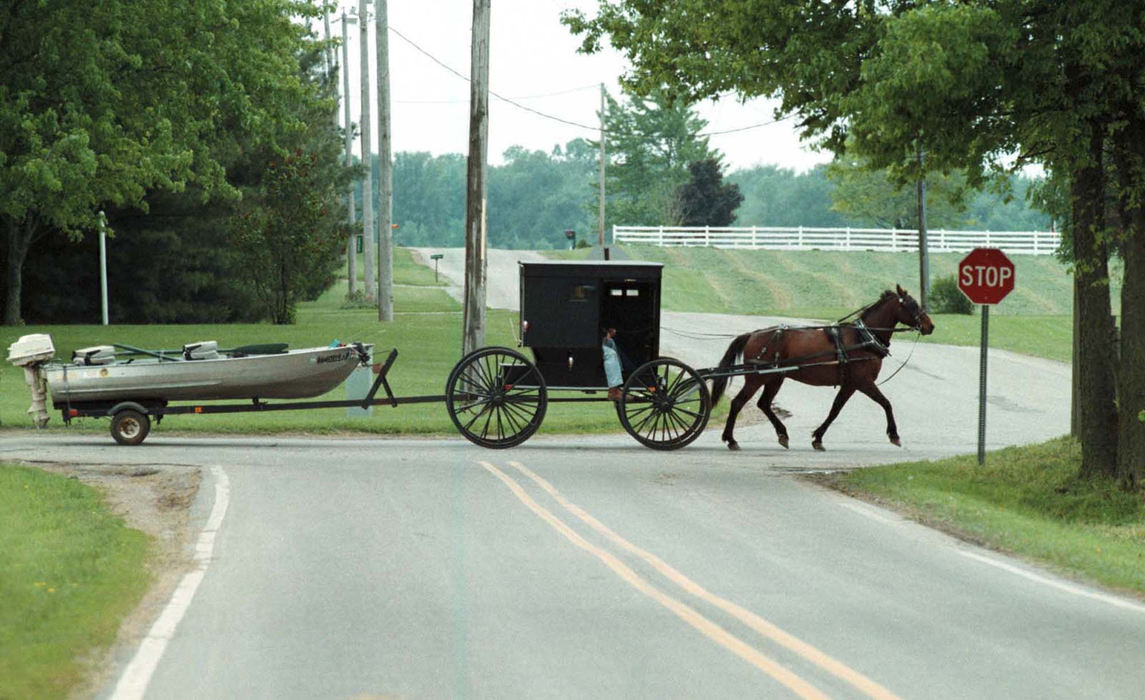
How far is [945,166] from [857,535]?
5972mm

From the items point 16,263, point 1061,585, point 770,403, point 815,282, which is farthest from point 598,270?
point 815,282

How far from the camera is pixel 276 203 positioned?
4556 centimetres

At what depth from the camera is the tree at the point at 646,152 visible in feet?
364

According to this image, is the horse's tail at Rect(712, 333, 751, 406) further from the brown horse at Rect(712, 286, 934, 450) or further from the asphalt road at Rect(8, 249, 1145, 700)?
the asphalt road at Rect(8, 249, 1145, 700)

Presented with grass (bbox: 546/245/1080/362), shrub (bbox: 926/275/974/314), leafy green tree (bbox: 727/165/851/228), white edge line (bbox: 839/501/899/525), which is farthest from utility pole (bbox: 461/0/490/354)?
leafy green tree (bbox: 727/165/851/228)

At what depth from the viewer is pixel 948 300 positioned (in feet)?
178

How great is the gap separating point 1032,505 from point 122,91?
25342 millimetres

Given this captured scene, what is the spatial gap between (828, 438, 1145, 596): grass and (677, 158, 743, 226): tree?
77.9m

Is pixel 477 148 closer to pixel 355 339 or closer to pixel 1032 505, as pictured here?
pixel 1032 505

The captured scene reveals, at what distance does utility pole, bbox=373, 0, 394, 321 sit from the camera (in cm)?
4356

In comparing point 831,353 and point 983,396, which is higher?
point 831,353

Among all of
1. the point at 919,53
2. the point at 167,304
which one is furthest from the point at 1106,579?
the point at 167,304

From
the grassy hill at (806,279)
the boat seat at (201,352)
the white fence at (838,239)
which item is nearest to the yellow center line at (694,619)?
the boat seat at (201,352)

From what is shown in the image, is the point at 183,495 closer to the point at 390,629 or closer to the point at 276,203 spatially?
the point at 390,629
